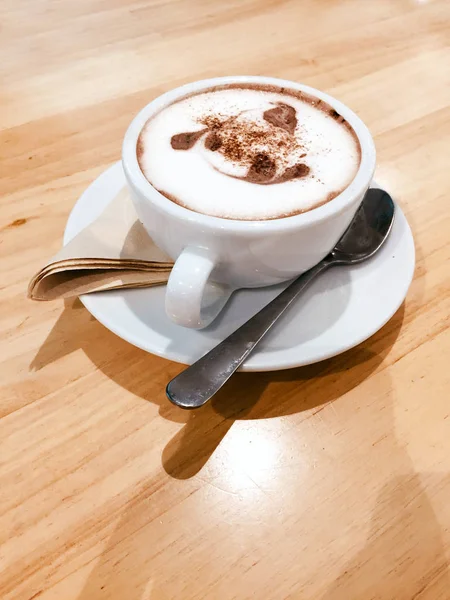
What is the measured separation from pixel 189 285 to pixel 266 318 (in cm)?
10

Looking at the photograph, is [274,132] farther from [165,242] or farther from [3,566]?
[3,566]

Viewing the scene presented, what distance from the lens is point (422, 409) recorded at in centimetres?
54

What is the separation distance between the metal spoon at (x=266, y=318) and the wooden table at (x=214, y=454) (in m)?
0.07

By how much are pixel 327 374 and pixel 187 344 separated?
0.16 meters

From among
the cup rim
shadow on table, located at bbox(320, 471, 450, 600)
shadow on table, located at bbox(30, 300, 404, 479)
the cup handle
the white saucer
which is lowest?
shadow on table, located at bbox(320, 471, 450, 600)

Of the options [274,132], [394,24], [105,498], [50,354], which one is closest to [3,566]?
[105,498]

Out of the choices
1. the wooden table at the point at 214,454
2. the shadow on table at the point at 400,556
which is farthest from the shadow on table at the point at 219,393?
the shadow on table at the point at 400,556

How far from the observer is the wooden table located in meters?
0.43

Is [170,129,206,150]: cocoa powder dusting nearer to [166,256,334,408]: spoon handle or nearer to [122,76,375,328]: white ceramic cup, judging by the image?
[122,76,375,328]: white ceramic cup

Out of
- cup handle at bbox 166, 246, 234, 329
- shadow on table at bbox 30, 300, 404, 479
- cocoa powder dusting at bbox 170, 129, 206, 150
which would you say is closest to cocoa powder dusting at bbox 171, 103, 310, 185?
cocoa powder dusting at bbox 170, 129, 206, 150

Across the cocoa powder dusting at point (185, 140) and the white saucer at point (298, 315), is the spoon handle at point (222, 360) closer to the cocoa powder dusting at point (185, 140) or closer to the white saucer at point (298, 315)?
the white saucer at point (298, 315)

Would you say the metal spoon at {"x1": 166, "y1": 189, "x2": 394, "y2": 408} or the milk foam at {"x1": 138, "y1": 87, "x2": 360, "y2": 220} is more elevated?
the milk foam at {"x1": 138, "y1": 87, "x2": 360, "y2": 220}

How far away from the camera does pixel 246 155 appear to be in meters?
0.57

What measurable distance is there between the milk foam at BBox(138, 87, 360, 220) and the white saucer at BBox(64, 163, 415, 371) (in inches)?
4.6
